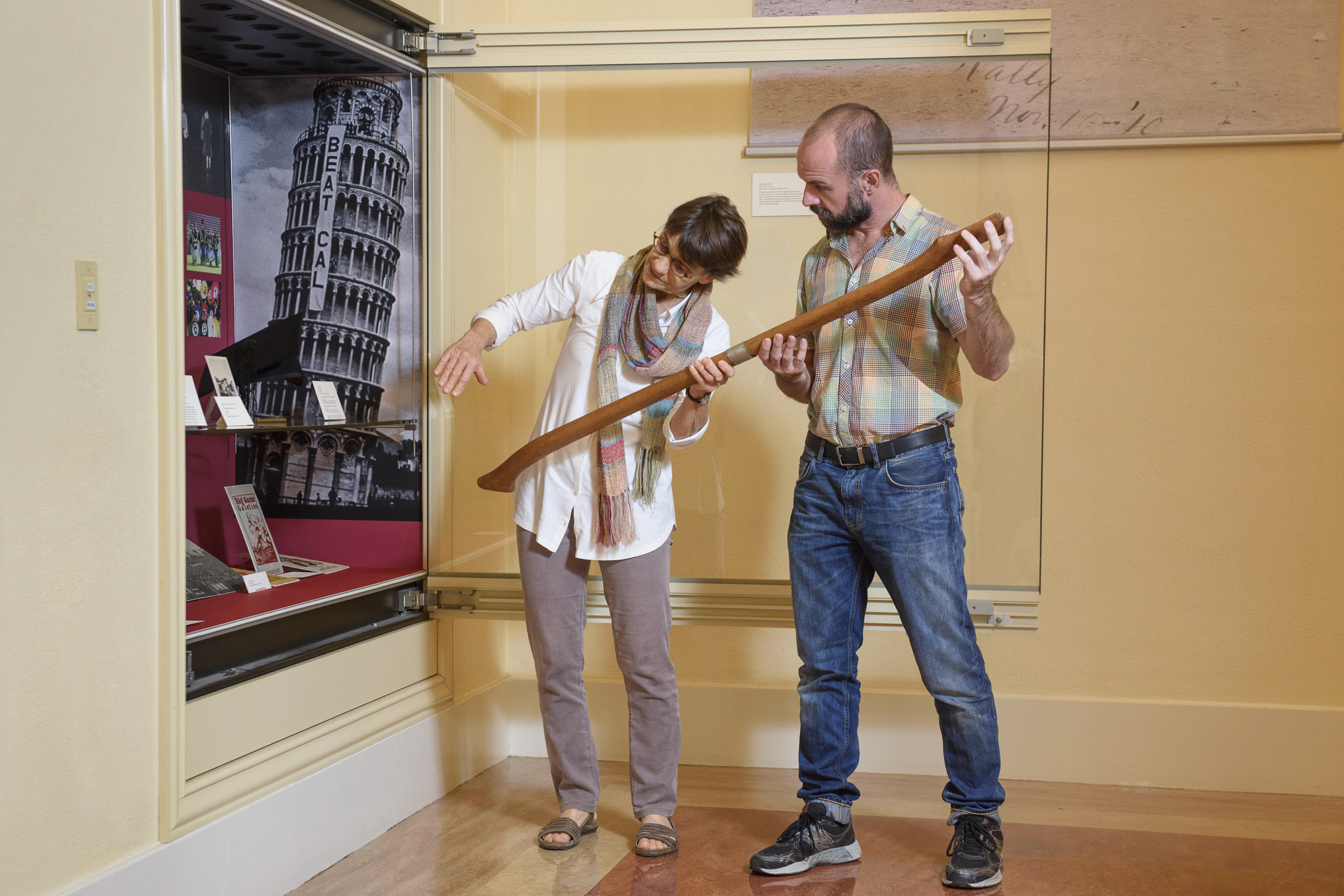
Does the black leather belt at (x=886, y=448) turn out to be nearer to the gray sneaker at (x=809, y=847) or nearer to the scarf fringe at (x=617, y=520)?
the scarf fringe at (x=617, y=520)

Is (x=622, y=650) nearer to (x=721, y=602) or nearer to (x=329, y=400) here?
(x=721, y=602)

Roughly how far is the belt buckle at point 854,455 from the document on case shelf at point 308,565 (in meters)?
1.39

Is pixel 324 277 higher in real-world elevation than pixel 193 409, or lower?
higher

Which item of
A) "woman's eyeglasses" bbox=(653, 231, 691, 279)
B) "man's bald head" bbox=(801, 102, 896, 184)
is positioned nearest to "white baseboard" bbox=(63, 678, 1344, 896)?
"woman's eyeglasses" bbox=(653, 231, 691, 279)

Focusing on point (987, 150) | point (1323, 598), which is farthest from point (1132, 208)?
point (1323, 598)

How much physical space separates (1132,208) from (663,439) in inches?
62.2

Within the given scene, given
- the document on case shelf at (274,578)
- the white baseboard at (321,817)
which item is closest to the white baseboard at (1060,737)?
the white baseboard at (321,817)

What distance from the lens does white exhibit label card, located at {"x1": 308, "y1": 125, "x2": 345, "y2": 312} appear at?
8.61 ft

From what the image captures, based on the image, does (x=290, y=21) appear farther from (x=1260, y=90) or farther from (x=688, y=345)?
(x=1260, y=90)

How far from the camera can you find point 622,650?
230 cm

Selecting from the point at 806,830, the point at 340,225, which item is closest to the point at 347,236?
→ the point at 340,225

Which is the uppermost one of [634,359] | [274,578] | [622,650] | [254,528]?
[634,359]

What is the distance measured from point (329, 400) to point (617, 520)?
856 mm

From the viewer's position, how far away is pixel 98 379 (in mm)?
1699
